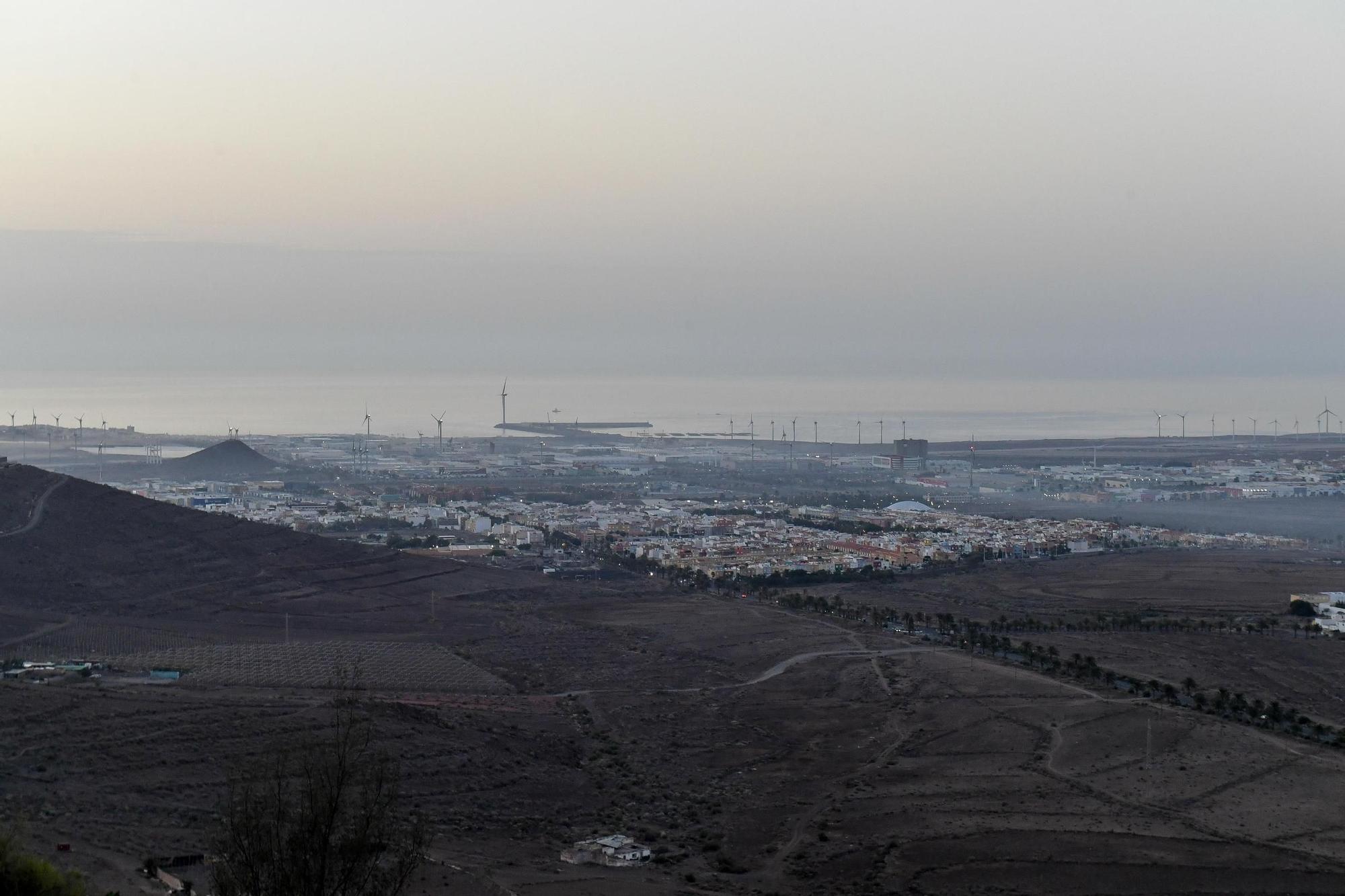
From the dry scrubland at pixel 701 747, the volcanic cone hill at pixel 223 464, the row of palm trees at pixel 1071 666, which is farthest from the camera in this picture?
the volcanic cone hill at pixel 223 464

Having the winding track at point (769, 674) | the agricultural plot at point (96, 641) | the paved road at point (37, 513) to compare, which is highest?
the paved road at point (37, 513)

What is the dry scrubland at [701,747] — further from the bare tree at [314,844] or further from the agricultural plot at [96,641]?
the bare tree at [314,844]

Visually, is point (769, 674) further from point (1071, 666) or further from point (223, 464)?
point (223, 464)

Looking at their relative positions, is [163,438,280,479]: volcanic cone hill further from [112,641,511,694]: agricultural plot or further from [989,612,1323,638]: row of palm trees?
[989,612,1323,638]: row of palm trees

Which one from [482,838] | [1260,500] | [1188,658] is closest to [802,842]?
[482,838]

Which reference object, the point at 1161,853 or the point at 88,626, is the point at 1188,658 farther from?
the point at 88,626

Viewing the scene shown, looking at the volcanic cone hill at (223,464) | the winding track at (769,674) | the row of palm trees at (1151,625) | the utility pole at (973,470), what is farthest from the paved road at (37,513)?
the utility pole at (973,470)
